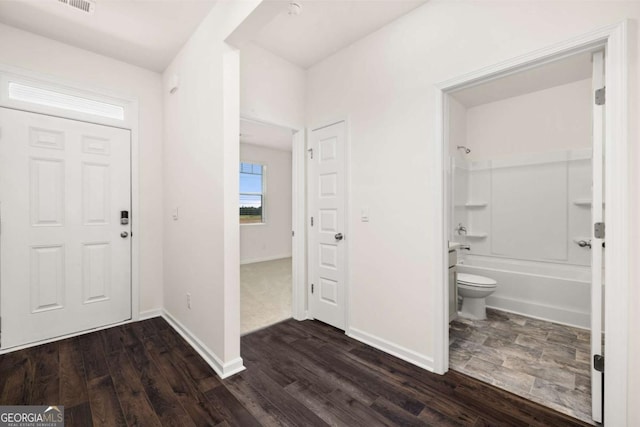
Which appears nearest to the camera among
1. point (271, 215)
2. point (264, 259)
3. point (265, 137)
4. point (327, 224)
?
point (327, 224)

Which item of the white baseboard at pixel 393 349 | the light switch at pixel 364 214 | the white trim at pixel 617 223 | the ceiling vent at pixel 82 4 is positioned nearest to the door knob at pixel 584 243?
the white trim at pixel 617 223

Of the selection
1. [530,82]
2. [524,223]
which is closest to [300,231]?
[524,223]

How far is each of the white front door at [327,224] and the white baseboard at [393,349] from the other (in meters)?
0.21

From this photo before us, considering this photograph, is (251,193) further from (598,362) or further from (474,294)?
(598,362)

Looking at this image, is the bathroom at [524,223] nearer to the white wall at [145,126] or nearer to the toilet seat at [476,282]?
the toilet seat at [476,282]

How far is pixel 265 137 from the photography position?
566 cm

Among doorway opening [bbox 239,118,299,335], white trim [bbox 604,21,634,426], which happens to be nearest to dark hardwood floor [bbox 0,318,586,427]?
white trim [bbox 604,21,634,426]

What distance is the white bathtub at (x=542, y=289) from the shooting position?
2883 mm

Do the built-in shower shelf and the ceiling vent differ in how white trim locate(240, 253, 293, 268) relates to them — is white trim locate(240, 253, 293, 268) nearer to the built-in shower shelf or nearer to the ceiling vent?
the built-in shower shelf

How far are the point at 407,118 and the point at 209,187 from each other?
5.57 feet

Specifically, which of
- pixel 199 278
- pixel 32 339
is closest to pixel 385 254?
pixel 199 278

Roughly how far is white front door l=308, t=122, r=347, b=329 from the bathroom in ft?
3.77

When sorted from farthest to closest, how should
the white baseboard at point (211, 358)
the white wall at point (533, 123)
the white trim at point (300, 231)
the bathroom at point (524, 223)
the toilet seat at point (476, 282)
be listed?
1. the white wall at point (533, 123)
2. the white trim at point (300, 231)
3. the toilet seat at point (476, 282)
4. the bathroom at point (524, 223)
5. the white baseboard at point (211, 358)

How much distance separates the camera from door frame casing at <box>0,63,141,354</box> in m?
2.36
